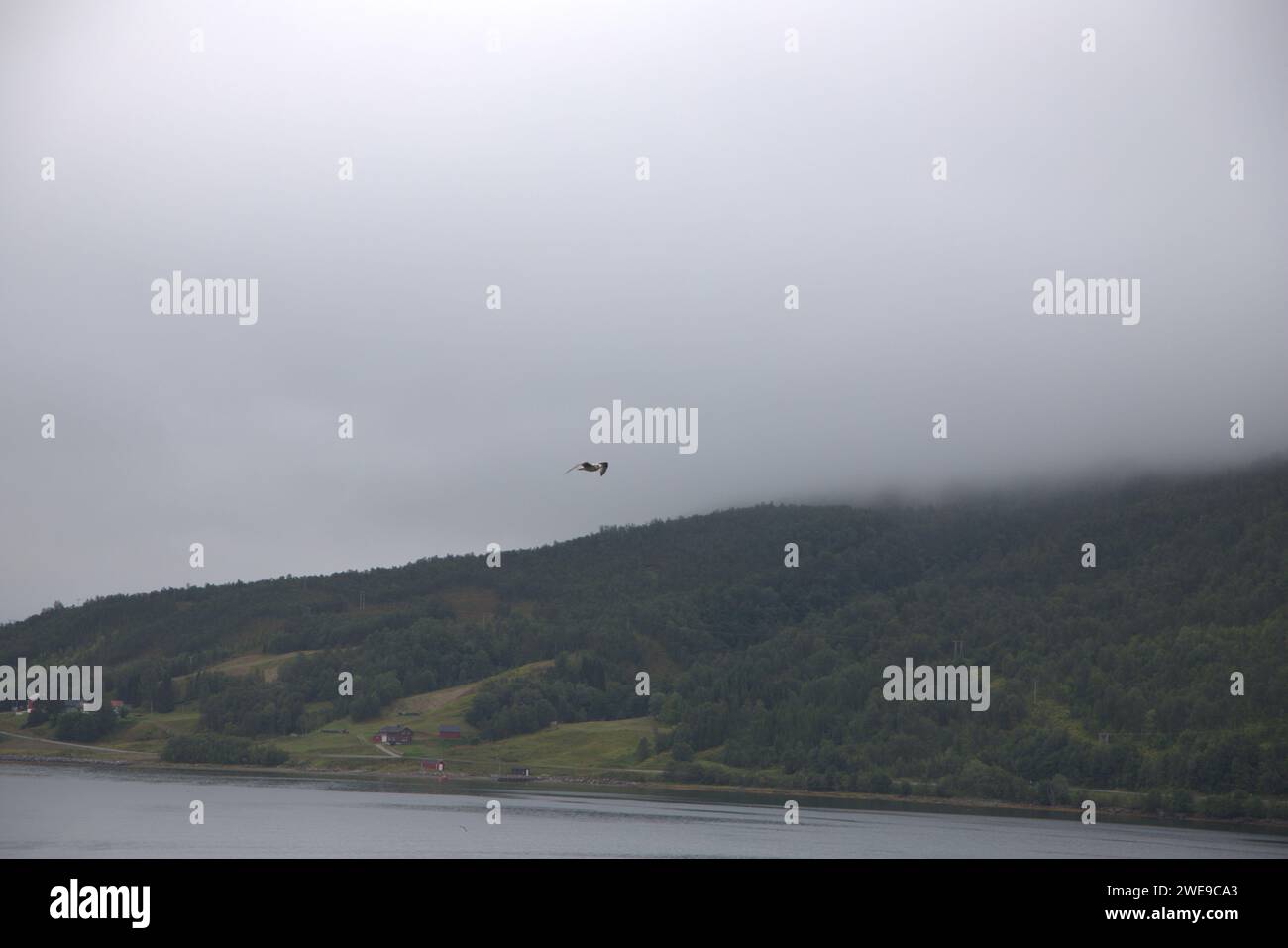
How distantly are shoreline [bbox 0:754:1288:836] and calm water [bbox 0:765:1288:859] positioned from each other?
18.5 feet

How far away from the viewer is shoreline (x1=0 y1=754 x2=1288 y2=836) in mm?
139000

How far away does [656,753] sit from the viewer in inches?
7623

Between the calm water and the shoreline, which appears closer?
the calm water

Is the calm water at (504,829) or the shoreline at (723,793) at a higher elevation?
the calm water at (504,829)

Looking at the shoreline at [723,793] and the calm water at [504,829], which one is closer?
the calm water at [504,829]

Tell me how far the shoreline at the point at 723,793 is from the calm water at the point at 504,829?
18.5 feet

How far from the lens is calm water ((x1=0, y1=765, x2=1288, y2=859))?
96938 millimetres

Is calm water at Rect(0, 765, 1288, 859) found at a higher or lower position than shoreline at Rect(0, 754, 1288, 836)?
higher

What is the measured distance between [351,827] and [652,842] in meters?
25.7

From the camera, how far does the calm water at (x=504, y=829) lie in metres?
96.9

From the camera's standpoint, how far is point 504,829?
112 meters

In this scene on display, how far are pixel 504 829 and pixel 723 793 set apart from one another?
63.7 meters
